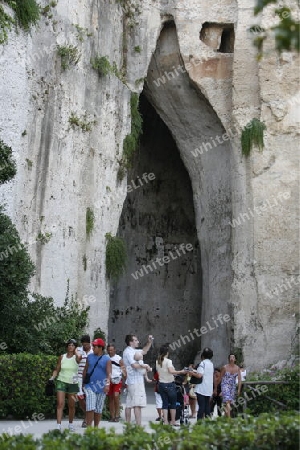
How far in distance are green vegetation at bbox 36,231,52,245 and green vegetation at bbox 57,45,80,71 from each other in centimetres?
424

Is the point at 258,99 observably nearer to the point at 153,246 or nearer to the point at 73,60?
the point at 73,60

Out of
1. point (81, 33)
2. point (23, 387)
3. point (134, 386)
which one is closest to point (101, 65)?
point (81, 33)

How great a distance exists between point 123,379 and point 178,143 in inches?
516

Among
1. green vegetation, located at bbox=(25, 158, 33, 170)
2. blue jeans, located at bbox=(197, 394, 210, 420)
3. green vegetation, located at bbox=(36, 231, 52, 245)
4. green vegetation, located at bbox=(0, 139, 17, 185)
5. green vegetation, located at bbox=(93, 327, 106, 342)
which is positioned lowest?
blue jeans, located at bbox=(197, 394, 210, 420)

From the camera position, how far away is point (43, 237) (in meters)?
18.7

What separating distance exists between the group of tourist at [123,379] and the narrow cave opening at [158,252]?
579 inches

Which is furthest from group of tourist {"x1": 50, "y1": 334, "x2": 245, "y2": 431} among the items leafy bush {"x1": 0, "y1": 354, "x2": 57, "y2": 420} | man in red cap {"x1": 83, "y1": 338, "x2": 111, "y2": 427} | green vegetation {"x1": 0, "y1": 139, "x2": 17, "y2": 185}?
green vegetation {"x1": 0, "y1": 139, "x2": 17, "y2": 185}

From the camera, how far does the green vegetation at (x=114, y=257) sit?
21312 mm

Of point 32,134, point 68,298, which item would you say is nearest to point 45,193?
point 32,134

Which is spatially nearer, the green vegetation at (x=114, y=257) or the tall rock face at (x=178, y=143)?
the tall rock face at (x=178, y=143)

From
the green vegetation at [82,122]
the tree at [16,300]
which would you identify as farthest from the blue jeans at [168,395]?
the green vegetation at [82,122]

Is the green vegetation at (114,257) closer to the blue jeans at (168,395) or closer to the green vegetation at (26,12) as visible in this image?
the green vegetation at (26,12)

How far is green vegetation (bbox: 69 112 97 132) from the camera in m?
20.1

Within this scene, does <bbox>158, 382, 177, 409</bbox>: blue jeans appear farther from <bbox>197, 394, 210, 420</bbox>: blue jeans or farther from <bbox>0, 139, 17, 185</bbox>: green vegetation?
<bbox>0, 139, 17, 185</bbox>: green vegetation
